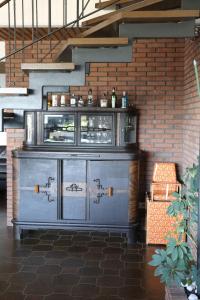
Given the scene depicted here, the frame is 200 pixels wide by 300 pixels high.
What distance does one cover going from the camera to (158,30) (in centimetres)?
251

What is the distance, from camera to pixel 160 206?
4.12 metres

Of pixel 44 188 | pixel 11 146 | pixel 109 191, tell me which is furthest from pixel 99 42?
pixel 11 146

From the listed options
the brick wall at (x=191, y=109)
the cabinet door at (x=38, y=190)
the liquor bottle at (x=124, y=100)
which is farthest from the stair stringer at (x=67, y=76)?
the liquor bottle at (x=124, y=100)

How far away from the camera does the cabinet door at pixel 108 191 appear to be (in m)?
4.26

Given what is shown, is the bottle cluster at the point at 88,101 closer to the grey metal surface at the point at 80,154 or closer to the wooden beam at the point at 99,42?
the grey metal surface at the point at 80,154

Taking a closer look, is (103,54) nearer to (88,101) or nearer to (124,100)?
(124,100)

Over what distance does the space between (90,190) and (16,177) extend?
0.89m

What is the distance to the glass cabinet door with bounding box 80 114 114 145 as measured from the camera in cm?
448

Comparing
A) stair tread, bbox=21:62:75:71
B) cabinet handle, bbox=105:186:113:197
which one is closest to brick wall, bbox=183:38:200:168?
cabinet handle, bbox=105:186:113:197

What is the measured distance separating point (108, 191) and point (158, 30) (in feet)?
7.28

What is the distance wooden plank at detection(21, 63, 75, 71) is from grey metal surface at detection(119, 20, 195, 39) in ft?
1.51

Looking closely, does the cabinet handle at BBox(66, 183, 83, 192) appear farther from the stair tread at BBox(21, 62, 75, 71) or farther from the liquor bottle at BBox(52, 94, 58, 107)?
the stair tread at BBox(21, 62, 75, 71)

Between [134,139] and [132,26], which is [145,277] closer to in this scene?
[134,139]

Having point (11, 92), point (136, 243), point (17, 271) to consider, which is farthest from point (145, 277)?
point (11, 92)
